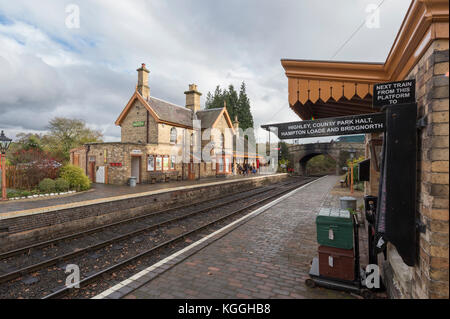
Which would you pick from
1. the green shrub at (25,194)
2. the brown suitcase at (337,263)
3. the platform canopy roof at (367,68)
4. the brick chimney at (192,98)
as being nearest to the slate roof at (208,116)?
the brick chimney at (192,98)

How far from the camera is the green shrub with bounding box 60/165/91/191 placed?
1354 cm

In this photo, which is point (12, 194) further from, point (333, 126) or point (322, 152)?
point (322, 152)

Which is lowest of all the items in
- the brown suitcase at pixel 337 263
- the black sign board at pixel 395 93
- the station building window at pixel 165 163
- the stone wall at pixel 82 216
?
the stone wall at pixel 82 216

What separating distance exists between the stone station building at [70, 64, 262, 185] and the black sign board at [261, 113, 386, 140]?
15.8 meters

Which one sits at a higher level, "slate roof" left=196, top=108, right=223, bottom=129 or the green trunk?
"slate roof" left=196, top=108, right=223, bottom=129

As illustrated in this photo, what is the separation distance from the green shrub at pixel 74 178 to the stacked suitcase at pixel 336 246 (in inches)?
544

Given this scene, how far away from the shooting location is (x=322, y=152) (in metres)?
44.4

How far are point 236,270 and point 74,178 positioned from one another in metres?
12.5

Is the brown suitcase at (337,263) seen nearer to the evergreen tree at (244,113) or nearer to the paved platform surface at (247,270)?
the paved platform surface at (247,270)

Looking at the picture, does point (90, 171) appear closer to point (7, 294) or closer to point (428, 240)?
point (7, 294)

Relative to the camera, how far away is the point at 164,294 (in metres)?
4.06

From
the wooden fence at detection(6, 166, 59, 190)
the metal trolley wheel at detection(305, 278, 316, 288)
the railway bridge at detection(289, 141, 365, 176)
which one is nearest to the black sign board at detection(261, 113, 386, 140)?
the metal trolley wheel at detection(305, 278, 316, 288)

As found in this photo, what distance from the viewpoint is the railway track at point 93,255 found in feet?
16.5

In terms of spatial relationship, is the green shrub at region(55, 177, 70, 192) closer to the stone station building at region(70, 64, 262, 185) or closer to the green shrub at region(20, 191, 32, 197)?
the green shrub at region(20, 191, 32, 197)
